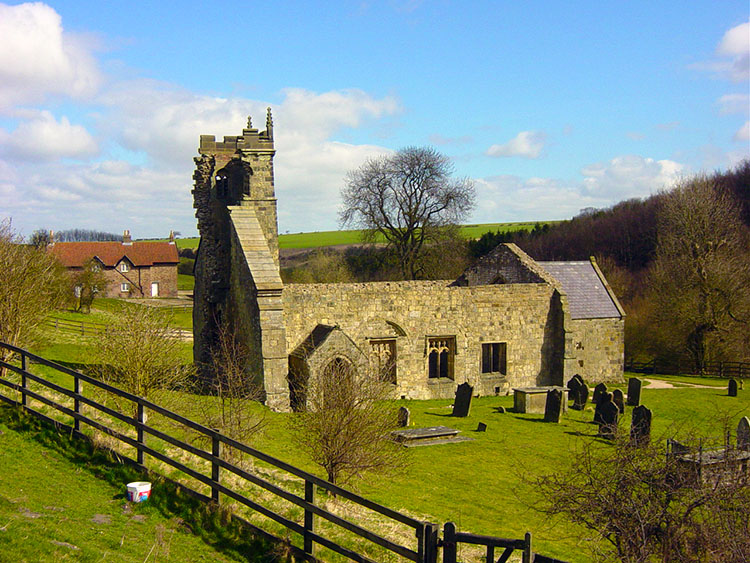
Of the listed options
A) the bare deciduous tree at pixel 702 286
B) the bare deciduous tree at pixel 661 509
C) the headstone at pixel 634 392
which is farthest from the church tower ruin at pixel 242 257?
the bare deciduous tree at pixel 702 286

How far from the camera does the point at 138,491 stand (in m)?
8.41

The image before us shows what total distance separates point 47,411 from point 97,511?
3.77 m

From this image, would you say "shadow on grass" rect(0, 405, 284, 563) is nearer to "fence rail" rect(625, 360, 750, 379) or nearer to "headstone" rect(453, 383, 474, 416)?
"headstone" rect(453, 383, 474, 416)

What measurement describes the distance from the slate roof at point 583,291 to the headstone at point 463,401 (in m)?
9.27

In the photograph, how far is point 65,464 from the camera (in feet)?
30.0

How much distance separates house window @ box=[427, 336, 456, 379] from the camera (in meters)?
23.6

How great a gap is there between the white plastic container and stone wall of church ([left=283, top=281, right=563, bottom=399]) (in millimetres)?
11989

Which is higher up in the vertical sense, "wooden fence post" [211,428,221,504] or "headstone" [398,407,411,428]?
"wooden fence post" [211,428,221,504]

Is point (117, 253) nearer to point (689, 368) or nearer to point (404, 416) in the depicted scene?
point (689, 368)

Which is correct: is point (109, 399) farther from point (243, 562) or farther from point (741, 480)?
point (741, 480)

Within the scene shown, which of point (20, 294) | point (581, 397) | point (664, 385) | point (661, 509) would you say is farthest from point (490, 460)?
point (664, 385)

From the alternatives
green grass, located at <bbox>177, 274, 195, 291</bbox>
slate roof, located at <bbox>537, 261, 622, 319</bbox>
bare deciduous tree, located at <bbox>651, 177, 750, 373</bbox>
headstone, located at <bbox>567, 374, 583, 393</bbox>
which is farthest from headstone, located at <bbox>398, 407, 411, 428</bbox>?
green grass, located at <bbox>177, 274, 195, 291</bbox>

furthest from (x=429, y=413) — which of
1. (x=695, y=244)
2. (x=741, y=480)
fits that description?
(x=695, y=244)

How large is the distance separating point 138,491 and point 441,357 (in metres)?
16.4
